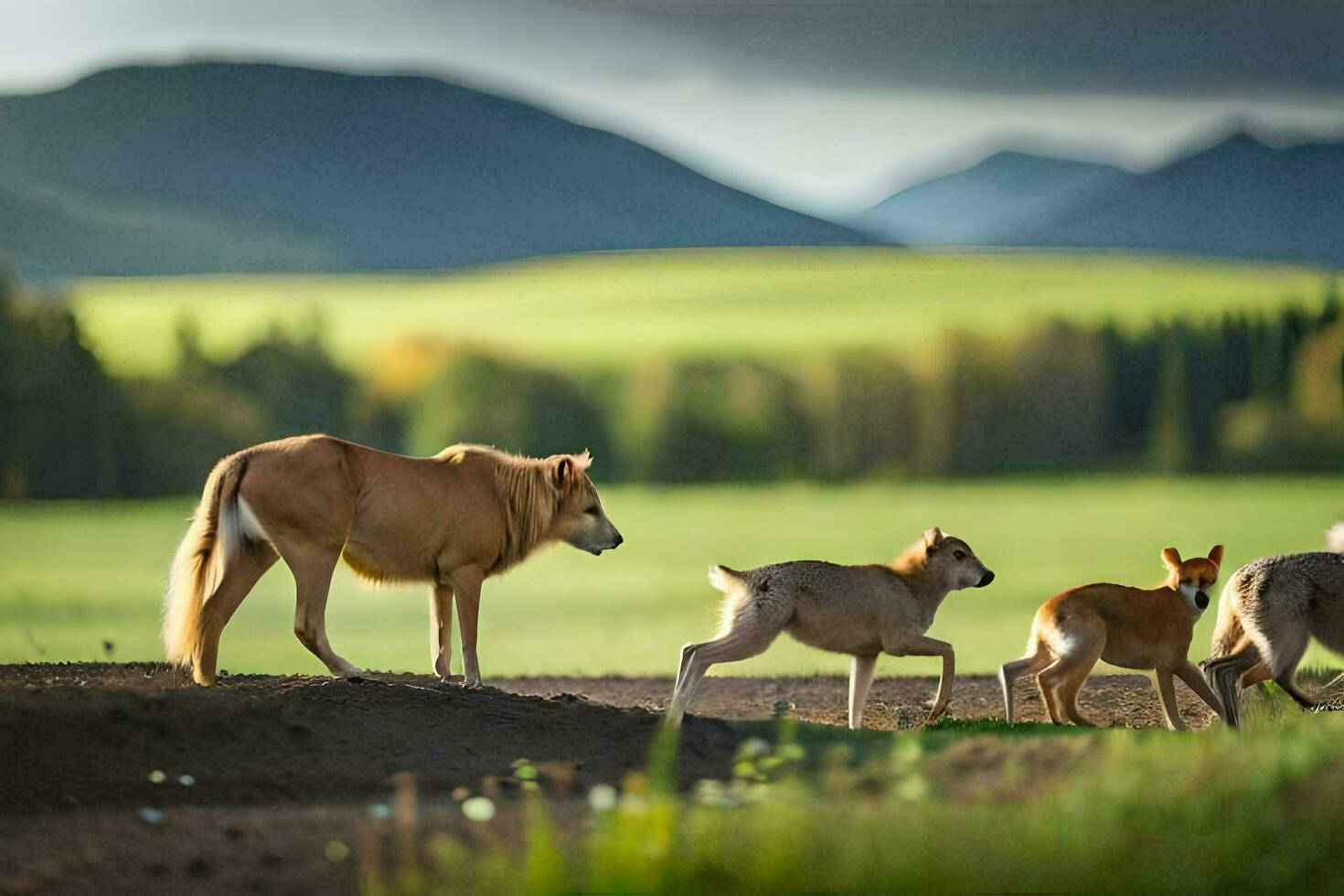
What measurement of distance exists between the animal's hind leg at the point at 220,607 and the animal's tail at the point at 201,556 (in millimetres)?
42

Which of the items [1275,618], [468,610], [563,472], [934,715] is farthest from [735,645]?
[1275,618]

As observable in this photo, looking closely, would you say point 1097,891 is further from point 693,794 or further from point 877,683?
point 877,683

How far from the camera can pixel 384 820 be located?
25.2ft

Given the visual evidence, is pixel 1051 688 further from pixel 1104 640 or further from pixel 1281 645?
pixel 1281 645

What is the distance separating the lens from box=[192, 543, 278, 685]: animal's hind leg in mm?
11250

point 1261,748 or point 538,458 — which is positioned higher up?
point 538,458

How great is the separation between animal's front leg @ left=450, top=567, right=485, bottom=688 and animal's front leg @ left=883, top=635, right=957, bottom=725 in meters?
2.71

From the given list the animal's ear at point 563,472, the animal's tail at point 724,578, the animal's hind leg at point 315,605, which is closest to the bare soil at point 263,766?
the animal's hind leg at point 315,605

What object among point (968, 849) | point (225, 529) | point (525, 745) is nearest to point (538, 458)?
point (225, 529)

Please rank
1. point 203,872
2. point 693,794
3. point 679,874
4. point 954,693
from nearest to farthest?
point 679,874 → point 203,872 → point 693,794 → point 954,693

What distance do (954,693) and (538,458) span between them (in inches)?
161

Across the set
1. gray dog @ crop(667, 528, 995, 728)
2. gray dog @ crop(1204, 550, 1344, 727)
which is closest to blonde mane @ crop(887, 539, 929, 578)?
gray dog @ crop(667, 528, 995, 728)

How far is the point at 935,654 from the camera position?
1145 cm

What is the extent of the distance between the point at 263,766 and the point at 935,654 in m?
4.67
